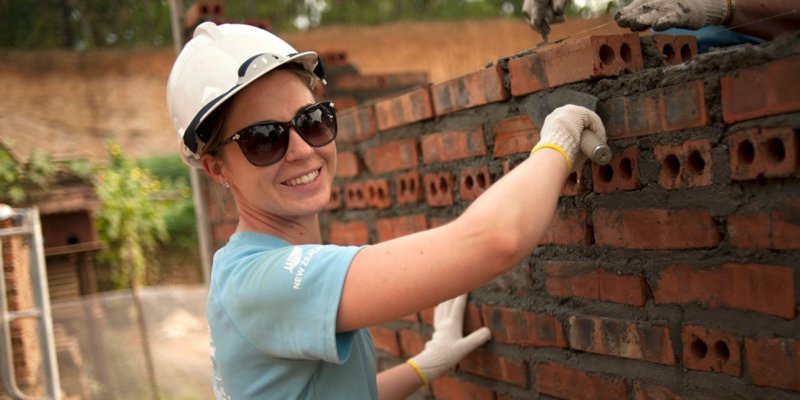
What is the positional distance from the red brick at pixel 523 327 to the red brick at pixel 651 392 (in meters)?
0.25

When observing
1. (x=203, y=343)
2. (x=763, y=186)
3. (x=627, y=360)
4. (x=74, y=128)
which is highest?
(x=74, y=128)

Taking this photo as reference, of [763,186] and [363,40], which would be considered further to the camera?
[363,40]

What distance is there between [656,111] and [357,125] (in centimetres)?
152

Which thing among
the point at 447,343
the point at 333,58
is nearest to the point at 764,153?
the point at 447,343

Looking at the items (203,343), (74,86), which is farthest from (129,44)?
(203,343)

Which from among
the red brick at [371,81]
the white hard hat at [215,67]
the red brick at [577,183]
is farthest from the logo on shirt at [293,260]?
the red brick at [371,81]

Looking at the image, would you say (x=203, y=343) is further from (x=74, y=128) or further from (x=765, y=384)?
(x=74, y=128)

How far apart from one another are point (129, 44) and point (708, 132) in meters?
19.8

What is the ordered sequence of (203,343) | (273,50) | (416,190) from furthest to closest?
(203,343) < (416,190) < (273,50)

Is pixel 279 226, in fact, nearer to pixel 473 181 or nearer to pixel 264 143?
pixel 264 143

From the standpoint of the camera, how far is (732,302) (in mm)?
1621

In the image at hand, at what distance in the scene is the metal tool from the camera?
A: 5.62 feet

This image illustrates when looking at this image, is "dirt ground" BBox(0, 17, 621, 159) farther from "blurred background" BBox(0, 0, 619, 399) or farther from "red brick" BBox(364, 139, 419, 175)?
"red brick" BBox(364, 139, 419, 175)

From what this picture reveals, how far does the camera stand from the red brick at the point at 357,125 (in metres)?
2.95
